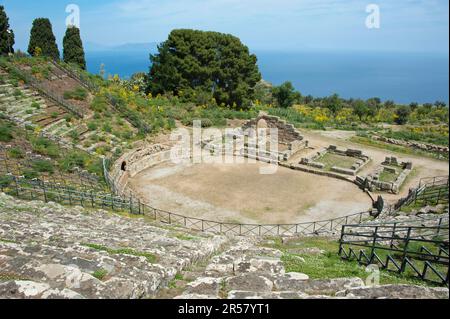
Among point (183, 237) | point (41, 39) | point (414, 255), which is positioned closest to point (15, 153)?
point (183, 237)

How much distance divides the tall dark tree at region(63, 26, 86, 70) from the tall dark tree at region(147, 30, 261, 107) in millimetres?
7978

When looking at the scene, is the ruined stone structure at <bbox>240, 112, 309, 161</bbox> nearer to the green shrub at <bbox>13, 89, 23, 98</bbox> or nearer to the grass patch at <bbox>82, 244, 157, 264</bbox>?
the green shrub at <bbox>13, 89, 23, 98</bbox>

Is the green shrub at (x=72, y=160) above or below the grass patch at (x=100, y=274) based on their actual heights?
above

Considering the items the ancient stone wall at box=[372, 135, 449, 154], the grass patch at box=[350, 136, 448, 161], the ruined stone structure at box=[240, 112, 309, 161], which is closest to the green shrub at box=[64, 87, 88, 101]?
the ruined stone structure at box=[240, 112, 309, 161]

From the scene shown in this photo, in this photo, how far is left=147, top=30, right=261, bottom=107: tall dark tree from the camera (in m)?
39.8

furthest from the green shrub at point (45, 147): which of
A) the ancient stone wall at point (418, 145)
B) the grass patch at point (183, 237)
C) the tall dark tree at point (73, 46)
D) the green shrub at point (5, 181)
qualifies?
the ancient stone wall at point (418, 145)

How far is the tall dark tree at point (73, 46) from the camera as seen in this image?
35625 mm

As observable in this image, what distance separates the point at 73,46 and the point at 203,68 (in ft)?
44.0

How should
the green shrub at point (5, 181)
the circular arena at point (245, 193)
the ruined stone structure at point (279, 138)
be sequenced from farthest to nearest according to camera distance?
1. the ruined stone structure at point (279, 138)
2. the circular arena at point (245, 193)
3. the green shrub at point (5, 181)

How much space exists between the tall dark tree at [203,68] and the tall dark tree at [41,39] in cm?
1080

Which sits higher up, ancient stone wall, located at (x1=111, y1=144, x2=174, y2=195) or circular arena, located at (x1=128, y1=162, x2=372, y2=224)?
ancient stone wall, located at (x1=111, y1=144, x2=174, y2=195)

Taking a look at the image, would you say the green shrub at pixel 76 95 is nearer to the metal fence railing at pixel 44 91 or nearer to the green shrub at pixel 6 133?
the metal fence railing at pixel 44 91

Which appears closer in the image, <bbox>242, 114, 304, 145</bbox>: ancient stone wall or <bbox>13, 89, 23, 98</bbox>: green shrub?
<bbox>13, 89, 23, 98</bbox>: green shrub
